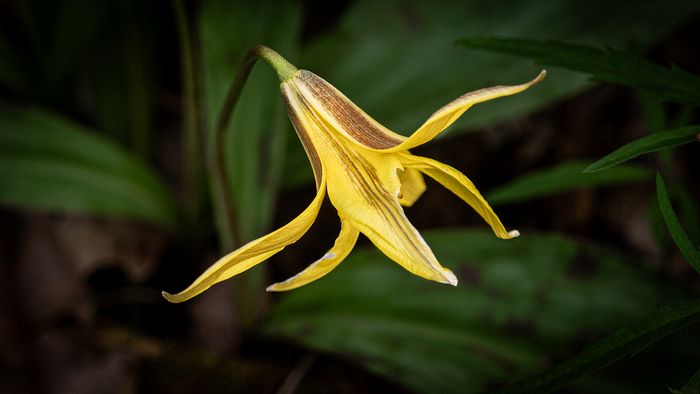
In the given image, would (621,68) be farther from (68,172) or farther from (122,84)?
(122,84)

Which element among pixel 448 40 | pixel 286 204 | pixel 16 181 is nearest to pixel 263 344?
pixel 286 204

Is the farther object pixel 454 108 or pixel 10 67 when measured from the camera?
pixel 10 67

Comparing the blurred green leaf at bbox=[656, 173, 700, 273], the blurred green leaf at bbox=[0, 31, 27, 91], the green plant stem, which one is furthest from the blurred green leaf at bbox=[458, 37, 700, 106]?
Result: the blurred green leaf at bbox=[0, 31, 27, 91]

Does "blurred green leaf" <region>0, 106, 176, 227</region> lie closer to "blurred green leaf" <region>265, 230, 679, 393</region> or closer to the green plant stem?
the green plant stem

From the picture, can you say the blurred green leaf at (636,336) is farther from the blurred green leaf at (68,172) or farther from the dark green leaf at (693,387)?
the blurred green leaf at (68,172)

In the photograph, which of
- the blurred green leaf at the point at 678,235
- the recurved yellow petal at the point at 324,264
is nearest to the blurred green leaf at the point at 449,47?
the blurred green leaf at the point at 678,235

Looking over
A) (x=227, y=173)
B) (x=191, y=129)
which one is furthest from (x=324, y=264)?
(x=191, y=129)
